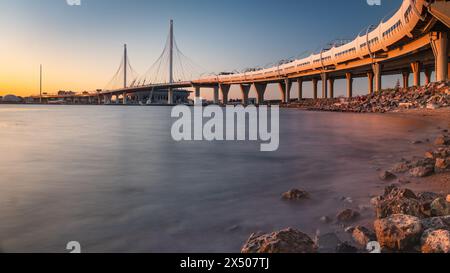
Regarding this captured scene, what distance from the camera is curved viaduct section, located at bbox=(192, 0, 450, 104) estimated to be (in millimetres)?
34781

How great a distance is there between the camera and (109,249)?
3.58m

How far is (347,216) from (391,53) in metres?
52.4

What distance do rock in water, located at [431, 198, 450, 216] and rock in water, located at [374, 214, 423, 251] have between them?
0.73 m

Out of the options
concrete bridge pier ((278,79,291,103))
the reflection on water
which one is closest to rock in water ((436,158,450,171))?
the reflection on water

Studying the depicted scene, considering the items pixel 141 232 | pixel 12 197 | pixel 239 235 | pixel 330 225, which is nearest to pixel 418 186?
pixel 330 225

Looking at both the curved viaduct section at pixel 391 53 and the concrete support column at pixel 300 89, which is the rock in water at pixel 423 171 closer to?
the curved viaduct section at pixel 391 53

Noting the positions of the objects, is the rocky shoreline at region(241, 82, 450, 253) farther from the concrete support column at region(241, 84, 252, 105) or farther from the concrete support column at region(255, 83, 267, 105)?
the concrete support column at region(241, 84, 252, 105)

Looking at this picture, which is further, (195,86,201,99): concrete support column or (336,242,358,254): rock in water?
(195,86,201,99): concrete support column

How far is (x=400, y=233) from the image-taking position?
3.34 m

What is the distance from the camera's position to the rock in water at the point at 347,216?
4375 millimetres

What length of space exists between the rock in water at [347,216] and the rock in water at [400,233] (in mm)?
886

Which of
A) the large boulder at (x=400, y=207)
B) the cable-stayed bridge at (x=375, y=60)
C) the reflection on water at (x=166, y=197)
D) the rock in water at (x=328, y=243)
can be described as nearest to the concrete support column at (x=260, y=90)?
the cable-stayed bridge at (x=375, y=60)

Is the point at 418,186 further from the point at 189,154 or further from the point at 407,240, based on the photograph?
the point at 189,154

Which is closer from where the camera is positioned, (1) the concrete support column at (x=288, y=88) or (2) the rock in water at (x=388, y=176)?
(2) the rock in water at (x=388, y=176)
